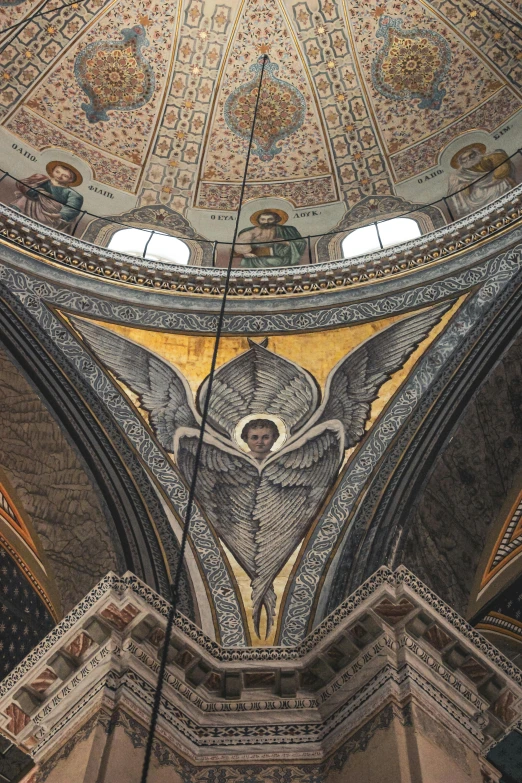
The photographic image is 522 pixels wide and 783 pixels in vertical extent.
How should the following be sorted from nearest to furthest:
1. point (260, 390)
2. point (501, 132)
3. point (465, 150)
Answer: point (260, 390) → point (501, 132) → point (465, 150)

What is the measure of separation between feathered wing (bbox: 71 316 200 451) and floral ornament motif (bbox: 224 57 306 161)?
11.6 ft

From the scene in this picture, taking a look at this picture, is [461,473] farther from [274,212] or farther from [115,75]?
[115,75]


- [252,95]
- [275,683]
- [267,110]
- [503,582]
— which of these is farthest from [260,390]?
[252,95]

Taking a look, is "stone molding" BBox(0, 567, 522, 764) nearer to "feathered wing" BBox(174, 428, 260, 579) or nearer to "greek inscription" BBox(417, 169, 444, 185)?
"feathered wing" BBox(174, 428, 260, 579)

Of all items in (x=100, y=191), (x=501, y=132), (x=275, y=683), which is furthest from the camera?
(x=100, y=191)

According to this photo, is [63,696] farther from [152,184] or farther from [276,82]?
[276,82]

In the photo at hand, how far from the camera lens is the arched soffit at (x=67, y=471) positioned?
967 cm

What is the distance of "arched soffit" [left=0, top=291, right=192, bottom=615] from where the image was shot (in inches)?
381

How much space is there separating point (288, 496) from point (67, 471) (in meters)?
2.04

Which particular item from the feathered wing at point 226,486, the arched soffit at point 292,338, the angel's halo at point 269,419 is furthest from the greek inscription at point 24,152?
the angel's halo at point 269,419

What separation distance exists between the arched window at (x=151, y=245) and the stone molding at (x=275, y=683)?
5.31 metres

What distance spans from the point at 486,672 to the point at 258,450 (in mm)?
3545

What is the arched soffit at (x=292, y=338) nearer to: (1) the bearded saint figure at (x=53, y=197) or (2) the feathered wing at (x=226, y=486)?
(2) the feathered wing at (x=226, y=486)

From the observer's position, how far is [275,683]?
787 centimetres
